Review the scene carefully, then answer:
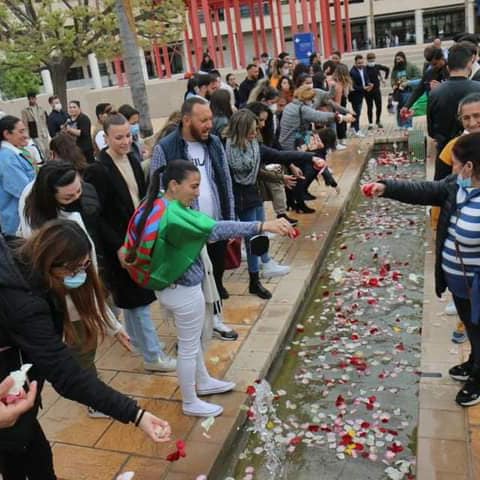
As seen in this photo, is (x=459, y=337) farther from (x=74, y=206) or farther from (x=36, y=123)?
(x=36, y=123)

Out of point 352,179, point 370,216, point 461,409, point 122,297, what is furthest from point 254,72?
point 461,409

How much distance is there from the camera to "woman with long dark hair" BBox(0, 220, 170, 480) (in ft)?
6.97

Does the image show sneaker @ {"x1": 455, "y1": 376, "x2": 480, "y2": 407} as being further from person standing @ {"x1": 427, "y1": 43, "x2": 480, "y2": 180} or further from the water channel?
person standing @ {"x1": 427, "y1": 43, "x2": 480, "y2": 180}

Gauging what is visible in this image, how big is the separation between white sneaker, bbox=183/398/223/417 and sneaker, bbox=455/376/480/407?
1519mm

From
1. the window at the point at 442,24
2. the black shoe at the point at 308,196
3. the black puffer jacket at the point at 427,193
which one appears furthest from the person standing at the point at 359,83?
the window at the point at 442,24

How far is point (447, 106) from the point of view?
568 cm

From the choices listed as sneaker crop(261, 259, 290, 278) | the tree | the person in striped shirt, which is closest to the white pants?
the person in striped shirt

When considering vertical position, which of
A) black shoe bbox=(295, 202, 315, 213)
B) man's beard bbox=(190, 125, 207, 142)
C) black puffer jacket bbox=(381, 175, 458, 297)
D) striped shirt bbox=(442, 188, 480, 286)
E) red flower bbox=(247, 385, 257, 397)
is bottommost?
red flower bbox=(247, 385, 257, 397)

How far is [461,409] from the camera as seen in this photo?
3559 mm

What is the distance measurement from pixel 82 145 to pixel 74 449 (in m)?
6.63

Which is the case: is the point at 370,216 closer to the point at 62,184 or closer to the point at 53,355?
A: the point at 62,184

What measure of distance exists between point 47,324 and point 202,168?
2.28m

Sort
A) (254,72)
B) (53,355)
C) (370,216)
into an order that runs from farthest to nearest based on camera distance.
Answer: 1. (254,72)
2. (370,216)
3. (53,355)

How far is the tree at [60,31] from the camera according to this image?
17578mm
